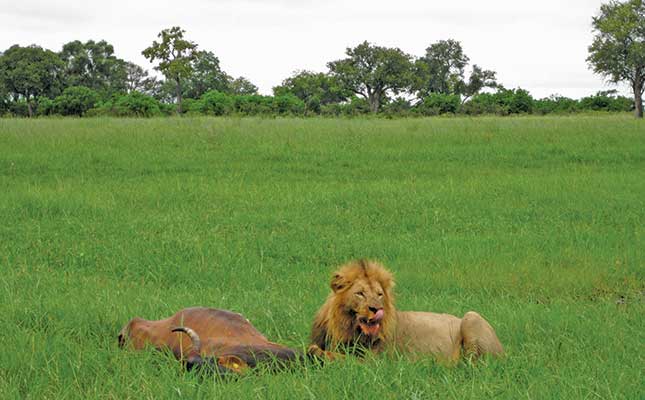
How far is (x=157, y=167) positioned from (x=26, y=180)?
2.34m

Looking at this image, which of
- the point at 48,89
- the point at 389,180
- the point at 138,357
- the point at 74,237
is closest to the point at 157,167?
the point at 389,180

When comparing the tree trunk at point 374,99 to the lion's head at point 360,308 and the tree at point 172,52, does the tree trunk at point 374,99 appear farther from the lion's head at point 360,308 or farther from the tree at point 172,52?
the lion's head at point 360,308

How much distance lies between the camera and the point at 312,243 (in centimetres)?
938

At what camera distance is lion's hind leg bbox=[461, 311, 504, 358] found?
4652 mm

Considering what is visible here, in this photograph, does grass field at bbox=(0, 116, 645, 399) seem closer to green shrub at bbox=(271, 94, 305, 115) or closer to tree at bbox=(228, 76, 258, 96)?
green shrub at bbox=(271, 94, 305, 115)

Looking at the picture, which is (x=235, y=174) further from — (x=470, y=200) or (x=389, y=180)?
(x=470, y=200)

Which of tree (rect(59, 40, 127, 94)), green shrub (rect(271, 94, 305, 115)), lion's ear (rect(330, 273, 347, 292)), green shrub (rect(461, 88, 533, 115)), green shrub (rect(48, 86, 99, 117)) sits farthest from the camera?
tree (rect(59, 40, 127, 94))

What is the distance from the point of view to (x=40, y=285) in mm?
7051

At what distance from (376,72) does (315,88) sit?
424 centimetres

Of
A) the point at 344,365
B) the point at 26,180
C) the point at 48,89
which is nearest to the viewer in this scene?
the point at 344,365

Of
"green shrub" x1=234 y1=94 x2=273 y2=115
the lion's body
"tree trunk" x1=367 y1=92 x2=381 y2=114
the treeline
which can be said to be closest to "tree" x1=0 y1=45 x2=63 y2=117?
the treeline

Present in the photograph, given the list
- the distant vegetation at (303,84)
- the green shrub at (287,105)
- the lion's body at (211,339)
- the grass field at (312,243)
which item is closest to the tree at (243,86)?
the distant vegetation at (303,84)

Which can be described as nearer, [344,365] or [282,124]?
[344,365]

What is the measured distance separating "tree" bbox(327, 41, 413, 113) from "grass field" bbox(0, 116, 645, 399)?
3428 centimetres
